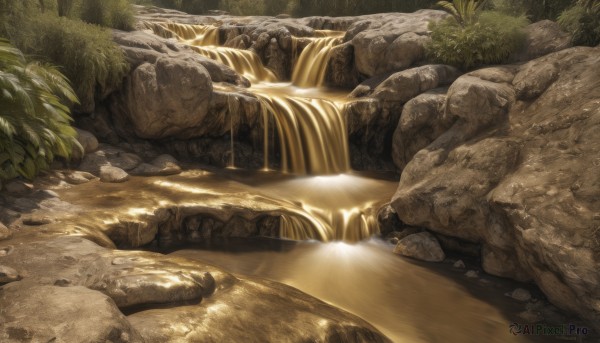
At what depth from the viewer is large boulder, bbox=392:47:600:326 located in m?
4.40

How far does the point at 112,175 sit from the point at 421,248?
5382 mm

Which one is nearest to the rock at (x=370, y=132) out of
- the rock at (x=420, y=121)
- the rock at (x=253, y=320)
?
the rock at (x=420, y=121)

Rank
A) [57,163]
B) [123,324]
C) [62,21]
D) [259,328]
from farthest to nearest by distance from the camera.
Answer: [62,21], [57,163], [259,328], [123,324]

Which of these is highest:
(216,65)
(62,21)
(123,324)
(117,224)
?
(62,21)

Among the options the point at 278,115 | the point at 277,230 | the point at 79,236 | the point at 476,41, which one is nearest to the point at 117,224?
the point at 79,236

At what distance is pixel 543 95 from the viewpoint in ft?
21.1

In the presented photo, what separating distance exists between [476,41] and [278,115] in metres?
4.84

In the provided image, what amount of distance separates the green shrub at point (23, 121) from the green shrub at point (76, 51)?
2.02 metres

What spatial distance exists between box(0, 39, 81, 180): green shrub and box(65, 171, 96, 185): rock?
859 millimetres

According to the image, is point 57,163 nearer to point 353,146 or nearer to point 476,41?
point 353,146

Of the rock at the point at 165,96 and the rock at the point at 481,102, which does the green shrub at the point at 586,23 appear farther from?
the rock at the point at 165,96

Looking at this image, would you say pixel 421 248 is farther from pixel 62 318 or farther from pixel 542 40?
pixel 542 40

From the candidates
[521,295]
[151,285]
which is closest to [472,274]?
[521,295]

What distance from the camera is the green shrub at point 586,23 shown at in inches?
296
